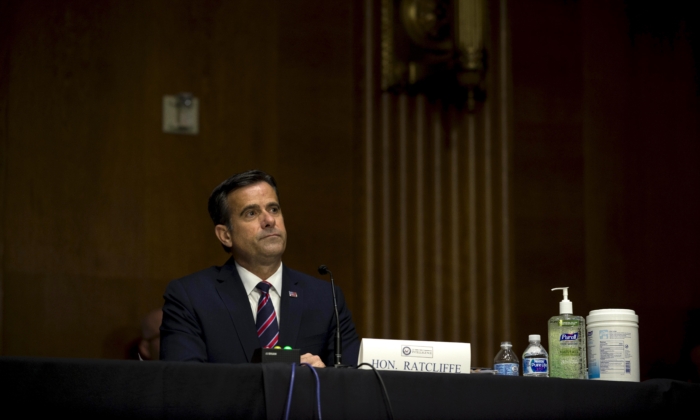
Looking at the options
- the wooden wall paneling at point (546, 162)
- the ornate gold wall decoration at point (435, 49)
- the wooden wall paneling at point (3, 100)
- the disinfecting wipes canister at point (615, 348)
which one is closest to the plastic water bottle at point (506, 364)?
the disinfecting wipes canister at point (615, 348)

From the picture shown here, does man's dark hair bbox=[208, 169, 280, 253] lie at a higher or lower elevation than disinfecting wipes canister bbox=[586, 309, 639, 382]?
higher

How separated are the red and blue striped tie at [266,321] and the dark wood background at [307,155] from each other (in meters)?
1.35

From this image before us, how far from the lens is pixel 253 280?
9.93 ft

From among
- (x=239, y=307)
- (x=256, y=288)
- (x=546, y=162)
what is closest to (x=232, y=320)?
(x=239, y=307)

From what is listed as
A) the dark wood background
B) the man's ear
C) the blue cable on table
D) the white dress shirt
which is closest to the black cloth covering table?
the blue cable on table

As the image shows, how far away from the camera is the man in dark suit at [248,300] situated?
9.13 ft

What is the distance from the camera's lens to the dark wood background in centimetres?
410

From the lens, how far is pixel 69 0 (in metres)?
4.22

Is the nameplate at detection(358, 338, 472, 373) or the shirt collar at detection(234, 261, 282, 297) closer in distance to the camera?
the nameplate at detection(358, 338, 472, 373)

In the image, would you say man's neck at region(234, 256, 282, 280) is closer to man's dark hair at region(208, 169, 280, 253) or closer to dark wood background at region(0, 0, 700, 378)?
man's dark hair at region(208, 169, 280, 253)

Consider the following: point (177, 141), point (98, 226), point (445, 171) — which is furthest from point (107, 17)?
point (445, 171)

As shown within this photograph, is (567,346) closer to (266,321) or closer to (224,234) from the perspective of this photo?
(266,321)

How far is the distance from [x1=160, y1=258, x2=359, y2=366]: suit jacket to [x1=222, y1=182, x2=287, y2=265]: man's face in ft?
0.26

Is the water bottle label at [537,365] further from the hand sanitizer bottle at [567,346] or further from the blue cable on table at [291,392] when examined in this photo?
the blue cable on table at [291,392]
